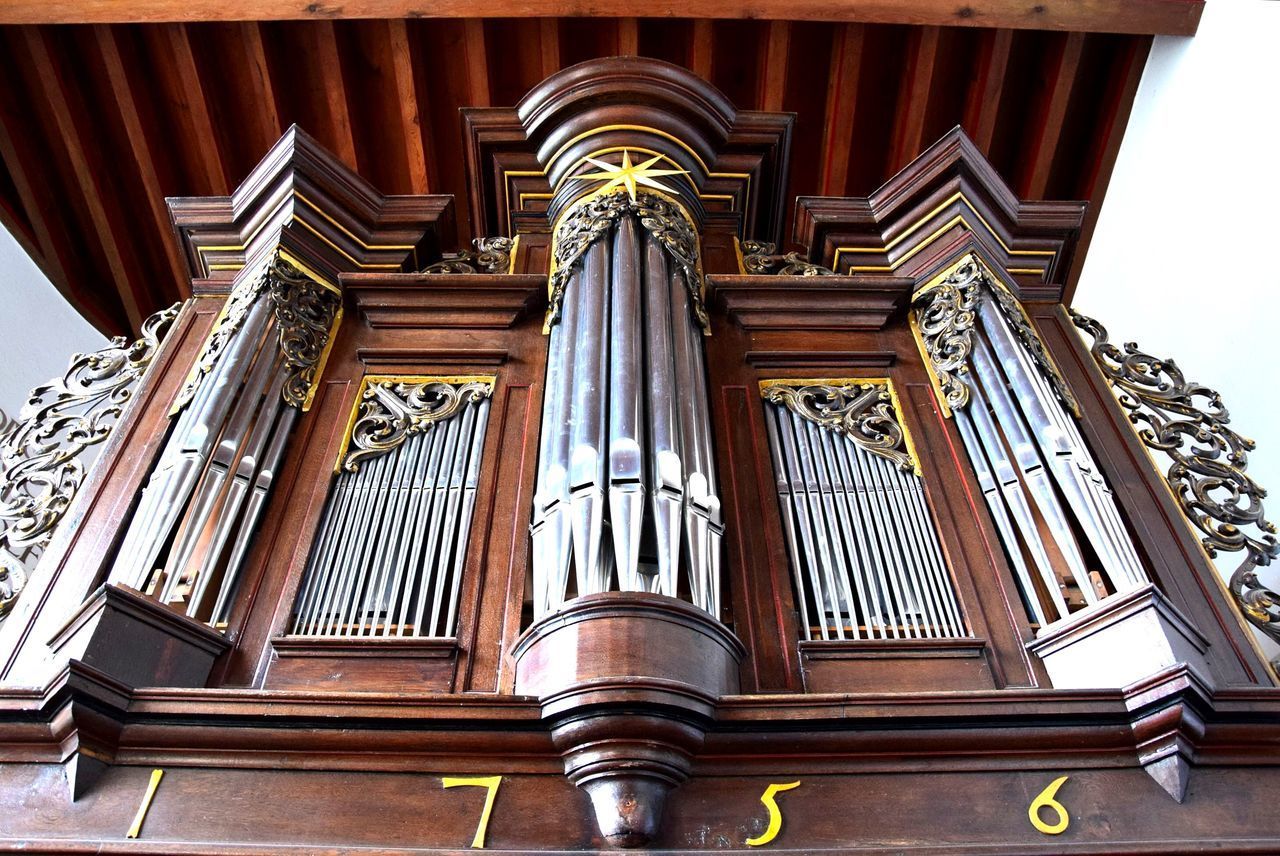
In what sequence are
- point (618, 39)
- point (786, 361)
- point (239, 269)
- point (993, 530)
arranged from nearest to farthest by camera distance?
point (993, 530) < point (786, 361) < point (239, 269) < point (618, 39)

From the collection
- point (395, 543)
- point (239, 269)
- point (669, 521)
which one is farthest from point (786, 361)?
point (239, 269)

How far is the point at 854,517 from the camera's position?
387 cm

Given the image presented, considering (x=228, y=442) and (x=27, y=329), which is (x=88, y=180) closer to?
(x=27, y=329)

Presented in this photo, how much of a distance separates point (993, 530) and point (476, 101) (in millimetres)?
4405

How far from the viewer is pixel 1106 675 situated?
3.12 meters

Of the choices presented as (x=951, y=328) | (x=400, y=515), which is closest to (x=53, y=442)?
(x=400, y=515)

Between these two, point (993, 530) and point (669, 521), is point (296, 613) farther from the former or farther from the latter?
point (993, 530)

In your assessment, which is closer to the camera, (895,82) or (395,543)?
(395,543)

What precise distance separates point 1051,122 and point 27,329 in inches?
248

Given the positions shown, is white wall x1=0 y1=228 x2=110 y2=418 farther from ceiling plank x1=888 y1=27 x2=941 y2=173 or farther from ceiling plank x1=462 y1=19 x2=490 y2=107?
ceiling plank x1=888 y1=27 x2=941 y2=173

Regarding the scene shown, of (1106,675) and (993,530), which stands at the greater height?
(993,530)

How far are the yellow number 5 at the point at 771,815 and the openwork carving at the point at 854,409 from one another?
158cm

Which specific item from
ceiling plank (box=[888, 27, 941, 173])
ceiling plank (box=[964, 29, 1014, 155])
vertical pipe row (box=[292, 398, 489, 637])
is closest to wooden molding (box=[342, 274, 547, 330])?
vertical pipe row (box=[292, 398, 489, 637])

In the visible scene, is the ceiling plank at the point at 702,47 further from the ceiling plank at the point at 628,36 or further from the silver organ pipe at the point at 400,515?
the silver organ pipe at the point at 400,515
